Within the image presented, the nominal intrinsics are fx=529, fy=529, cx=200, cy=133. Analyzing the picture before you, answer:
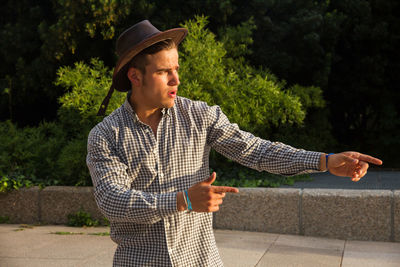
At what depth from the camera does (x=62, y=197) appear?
6828mm

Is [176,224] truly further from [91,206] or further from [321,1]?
[321,1]

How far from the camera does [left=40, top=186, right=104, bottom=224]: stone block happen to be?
6.77 meters

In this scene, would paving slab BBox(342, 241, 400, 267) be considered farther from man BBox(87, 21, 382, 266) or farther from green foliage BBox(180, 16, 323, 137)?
man BBox(87, 21, 382, 266)

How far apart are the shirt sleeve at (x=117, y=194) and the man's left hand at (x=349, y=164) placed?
33.4 inches

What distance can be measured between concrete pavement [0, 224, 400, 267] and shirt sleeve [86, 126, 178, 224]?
3.00 metres

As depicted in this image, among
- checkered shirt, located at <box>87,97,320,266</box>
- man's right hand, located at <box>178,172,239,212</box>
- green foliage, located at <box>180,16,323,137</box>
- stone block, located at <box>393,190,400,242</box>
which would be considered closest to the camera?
man's right hand, located at <box>178,172,239,212</box>

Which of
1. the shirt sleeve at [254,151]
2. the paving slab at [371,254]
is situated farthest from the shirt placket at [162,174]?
the paving slab at [371,254]

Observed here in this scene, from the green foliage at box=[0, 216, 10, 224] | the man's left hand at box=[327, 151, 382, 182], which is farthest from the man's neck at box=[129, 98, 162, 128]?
the green foliage at box=[0, 216, 10, 224]

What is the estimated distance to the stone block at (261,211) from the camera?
20.9 ft

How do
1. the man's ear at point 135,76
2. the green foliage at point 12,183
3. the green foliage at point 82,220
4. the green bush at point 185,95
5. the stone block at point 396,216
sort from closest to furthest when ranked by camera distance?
the man's ear at point 135,76
the stone block at point 396,216
the green foliage at point 82,220
the green foliage at point 12,183
the green bush at point 185,95

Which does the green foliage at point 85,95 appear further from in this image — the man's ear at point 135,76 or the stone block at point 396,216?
the man's ear at point 135,76

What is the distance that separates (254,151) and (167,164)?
474mm

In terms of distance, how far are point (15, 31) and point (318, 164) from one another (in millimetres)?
8413

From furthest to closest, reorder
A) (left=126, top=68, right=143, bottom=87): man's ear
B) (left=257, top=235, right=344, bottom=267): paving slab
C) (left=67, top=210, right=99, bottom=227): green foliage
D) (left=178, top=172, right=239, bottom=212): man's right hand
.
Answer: (left=67, top=210, right=99, bottom=227): green foliage → (left=257, top=235, right=344, bottom=267): paving slab → (left=126, top=68, right=143, bottom=87): man's ear → (left=178, top=172, right=239, bottom=212): man's right hand
